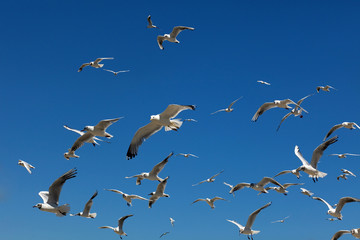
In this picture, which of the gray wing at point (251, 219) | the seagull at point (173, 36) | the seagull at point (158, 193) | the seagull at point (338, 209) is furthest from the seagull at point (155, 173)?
the seagull at point (338, 209)

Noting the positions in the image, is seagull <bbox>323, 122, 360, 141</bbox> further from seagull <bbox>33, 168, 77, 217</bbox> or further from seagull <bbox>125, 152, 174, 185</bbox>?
seagull <bbox>33, 168, 77, 217</bbox>

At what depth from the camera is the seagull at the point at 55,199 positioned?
19172 millimetres

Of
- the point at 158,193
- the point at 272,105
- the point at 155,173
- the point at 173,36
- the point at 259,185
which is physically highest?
the point at 173,36

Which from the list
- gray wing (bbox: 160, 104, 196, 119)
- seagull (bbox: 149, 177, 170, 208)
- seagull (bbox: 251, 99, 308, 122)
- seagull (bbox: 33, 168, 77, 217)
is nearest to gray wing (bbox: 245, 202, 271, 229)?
seagull (bbox: 149, 177, 170, 208)

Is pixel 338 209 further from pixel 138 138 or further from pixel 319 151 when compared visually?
pixel 138 138

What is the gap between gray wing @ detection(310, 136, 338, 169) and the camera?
74.1 ft

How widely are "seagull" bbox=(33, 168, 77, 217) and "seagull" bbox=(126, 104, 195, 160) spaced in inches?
103

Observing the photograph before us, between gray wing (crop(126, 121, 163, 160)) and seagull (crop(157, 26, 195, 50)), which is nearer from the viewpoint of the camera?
gray wing (crop(126, 121, 163, 160))

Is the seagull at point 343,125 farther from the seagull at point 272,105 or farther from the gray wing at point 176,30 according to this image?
the gray wing at point 176,30

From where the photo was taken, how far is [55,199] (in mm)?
19500

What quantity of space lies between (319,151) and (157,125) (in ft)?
25.1

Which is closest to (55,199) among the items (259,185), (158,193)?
(158,193)

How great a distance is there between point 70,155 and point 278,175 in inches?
435

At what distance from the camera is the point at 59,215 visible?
763 inches
